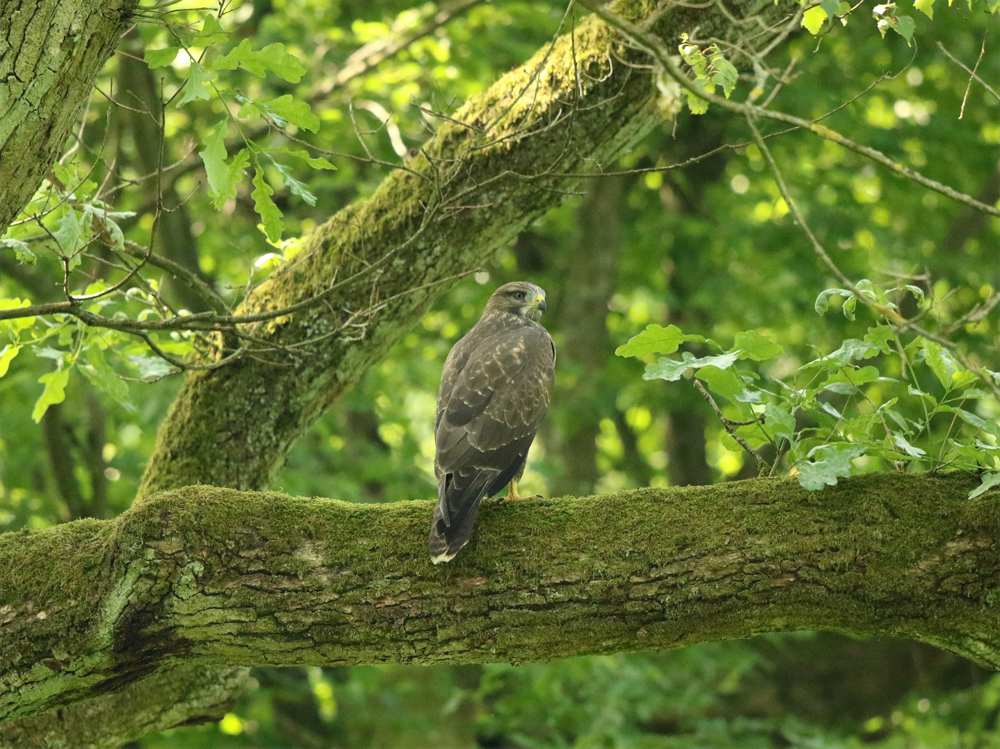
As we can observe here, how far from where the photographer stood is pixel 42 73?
3051 mm

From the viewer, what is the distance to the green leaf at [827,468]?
316 centimetres

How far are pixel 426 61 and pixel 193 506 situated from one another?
658 cm

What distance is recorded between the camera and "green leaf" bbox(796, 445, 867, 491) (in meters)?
3.16

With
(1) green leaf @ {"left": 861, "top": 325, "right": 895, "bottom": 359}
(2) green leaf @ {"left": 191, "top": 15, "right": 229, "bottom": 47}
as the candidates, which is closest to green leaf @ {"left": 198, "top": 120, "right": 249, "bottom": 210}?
(2) green leaf @ {"left": 191, "top": 15, "right": 229, "bottom": 47}

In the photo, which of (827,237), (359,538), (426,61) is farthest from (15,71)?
(827,237)

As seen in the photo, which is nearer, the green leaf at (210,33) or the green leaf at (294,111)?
the green leaf at (210,33)

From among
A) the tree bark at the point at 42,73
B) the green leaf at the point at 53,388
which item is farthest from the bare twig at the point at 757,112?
the green leaf at the point at 53,388

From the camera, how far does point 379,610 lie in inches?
134

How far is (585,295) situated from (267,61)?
23.1 feet

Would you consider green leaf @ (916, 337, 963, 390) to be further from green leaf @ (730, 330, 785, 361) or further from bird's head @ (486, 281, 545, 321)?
bird's head @ (486, 281, 545, 321)

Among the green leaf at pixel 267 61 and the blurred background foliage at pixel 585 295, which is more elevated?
the green leaf at pixel 267 61

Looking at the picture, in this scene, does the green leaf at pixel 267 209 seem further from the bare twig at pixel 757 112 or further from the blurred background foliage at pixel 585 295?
the blurred background foliage at pixel 585 295

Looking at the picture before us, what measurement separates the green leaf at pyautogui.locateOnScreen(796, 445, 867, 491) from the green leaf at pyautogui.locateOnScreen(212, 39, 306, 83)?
2155 millimetres

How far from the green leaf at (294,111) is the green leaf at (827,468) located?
6.71 feet
